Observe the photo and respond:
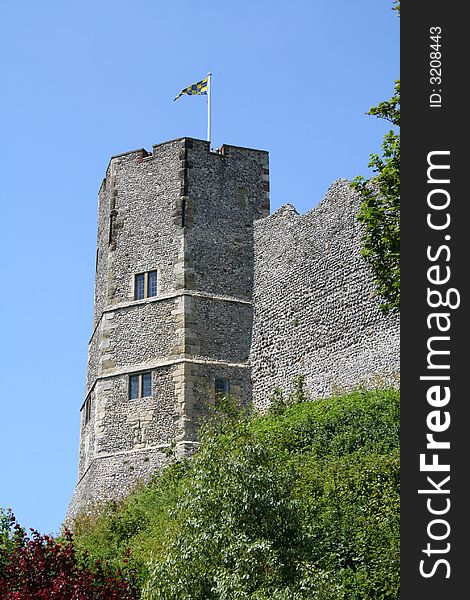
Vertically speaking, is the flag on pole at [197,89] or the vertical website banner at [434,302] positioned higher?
the flag on pole at [197,89]

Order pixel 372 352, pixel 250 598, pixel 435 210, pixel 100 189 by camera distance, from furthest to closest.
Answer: pixel 100 189, pixel 372 352, pixel 250 598, pixel 435 210

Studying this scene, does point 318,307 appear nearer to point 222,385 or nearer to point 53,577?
point 222,385

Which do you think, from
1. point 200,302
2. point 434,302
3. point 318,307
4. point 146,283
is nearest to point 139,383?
point 200,302

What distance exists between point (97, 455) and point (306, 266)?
645 cm

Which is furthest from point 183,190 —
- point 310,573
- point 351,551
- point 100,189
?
point 310,573

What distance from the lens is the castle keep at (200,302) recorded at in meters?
25.9

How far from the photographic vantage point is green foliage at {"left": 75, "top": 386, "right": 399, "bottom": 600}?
45.9 ft

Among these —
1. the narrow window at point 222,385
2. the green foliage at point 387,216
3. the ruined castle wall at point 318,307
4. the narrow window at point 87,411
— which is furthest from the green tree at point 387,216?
the narrow window at point 87,411

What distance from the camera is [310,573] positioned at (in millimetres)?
13945

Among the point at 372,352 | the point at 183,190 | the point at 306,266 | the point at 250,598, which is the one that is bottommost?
the point at 250,598

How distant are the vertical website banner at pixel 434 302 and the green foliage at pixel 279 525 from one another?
13.6ft

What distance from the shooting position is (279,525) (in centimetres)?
1495

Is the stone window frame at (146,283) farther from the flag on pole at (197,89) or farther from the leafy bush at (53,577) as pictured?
the leafy bush at (53,577)

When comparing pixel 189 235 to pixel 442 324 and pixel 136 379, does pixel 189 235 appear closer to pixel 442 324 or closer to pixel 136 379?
pixel 136 379
